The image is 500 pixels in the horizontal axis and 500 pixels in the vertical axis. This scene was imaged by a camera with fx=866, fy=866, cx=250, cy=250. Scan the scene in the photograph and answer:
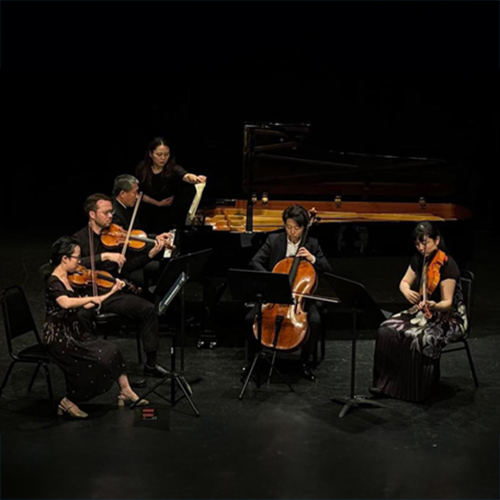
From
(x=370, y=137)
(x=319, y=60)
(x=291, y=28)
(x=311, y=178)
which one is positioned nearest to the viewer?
(x=311, y=178)

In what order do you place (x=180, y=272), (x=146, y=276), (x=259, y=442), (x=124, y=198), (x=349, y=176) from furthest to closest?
(x=349, y=176), (x=146, y=276), (x=124, y=198), (x=180, y=272), (x=259, y=442)

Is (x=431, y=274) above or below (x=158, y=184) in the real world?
below

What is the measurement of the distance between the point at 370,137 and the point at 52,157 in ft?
14.6

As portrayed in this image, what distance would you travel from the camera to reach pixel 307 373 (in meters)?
6.18

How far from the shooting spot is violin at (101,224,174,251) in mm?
6296

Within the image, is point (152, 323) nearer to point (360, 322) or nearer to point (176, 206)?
point (176, 206)

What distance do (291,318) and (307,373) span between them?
18.7 inches

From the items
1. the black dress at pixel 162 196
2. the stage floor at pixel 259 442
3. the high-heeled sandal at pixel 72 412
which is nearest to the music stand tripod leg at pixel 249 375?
the stage floor at pixel 259 442

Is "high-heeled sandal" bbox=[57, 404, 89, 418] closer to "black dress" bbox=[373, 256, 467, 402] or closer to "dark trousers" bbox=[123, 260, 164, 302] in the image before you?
"dark trousers" bbox=[123, 260, 164, 302]

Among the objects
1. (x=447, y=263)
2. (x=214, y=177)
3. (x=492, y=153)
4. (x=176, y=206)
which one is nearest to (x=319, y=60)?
(x=214, y=177)

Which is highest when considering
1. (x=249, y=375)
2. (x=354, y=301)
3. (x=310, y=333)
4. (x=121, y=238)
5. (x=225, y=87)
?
(x=225, y=87)

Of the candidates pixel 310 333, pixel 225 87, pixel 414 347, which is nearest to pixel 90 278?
pixel 310 333

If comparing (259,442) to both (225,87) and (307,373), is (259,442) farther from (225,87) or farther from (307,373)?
(225,87)

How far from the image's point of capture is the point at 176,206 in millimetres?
7227
